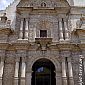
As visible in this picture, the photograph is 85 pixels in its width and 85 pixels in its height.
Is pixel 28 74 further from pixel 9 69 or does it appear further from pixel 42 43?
pixel 42 43

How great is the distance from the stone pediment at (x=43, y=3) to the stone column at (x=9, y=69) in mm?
4682

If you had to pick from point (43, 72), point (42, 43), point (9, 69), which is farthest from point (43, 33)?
point (9, 69)

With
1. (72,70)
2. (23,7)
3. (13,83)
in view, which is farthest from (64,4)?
(13,83)

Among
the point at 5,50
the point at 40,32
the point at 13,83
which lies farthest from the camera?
the point at 40,32

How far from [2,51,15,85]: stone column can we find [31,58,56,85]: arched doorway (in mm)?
1971

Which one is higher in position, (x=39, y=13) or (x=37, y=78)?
(x=39, y=13)

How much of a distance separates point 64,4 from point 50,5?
4.08 feet

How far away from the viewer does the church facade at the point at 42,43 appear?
1505 cm

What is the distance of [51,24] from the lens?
17.1 m

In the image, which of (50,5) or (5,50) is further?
(50,5)

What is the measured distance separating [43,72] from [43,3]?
6.11 m

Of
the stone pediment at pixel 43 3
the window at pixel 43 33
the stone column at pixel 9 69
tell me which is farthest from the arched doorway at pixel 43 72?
the stone pediment at pixel 43 3

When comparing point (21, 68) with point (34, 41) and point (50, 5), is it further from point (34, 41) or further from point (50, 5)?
point (50, 5)

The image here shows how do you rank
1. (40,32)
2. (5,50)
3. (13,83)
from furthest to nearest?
(40,32), (5,50), (13,83)
